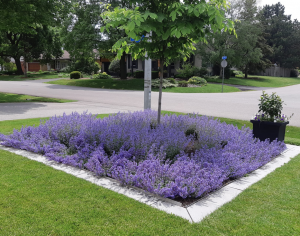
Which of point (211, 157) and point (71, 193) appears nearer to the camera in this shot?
point (71, 193)

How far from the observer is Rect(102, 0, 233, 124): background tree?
4.61 metres

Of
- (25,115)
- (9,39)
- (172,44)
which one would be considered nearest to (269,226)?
(172,44)

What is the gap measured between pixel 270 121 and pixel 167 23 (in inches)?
125

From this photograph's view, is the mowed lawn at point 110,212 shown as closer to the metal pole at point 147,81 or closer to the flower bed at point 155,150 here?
the flower bed at point 155,150

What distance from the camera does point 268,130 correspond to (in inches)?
253

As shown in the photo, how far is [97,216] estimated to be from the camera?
10.8ft

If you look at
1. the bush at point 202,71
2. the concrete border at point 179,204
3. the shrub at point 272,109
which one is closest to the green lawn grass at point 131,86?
the bush at point 202,71

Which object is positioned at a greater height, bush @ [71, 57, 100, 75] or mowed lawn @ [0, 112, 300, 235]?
bush @ [71, 57, 100, 75]

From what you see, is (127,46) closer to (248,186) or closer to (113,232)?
(248,186)

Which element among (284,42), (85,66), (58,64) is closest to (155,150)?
(85,66)

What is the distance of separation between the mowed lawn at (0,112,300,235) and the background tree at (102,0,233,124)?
2593mm

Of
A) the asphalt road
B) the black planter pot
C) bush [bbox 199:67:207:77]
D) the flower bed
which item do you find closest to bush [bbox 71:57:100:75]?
bush [bbox 199:67:207:77]

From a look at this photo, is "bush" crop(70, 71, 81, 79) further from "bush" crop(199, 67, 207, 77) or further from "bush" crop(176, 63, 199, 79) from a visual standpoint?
"bush" crop(199, 67, 207, 77)

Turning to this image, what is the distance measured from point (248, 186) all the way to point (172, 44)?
332 centimetres
